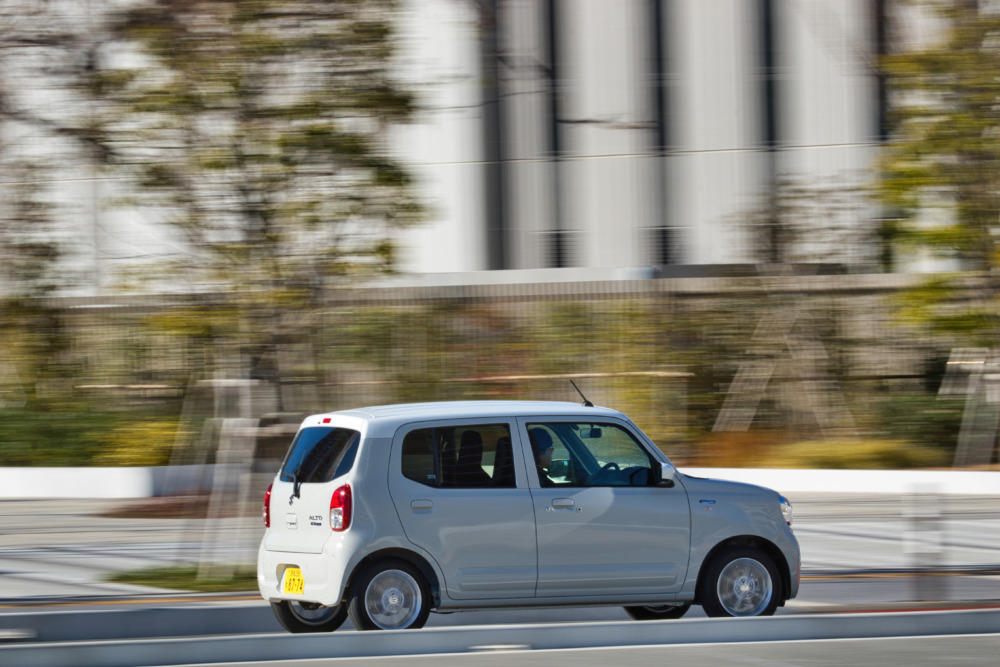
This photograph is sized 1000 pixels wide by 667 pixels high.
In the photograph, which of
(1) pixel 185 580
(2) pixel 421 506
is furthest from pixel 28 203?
(2) pixel 421 506

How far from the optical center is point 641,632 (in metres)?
7.31

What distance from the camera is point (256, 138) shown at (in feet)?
34.5

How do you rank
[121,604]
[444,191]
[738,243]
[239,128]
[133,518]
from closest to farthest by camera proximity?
[121,604] < [239,128] < [133,518] < [738,243] < [444,191]

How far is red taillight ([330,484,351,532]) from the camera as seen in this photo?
24.5 ft

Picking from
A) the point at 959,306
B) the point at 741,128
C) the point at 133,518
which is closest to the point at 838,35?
the point at 741,128

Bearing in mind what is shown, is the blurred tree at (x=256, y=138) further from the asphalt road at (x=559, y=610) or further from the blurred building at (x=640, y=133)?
the blurred building at (x=640, y=133)

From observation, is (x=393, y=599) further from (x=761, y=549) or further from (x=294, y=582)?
(x=761, y=549)

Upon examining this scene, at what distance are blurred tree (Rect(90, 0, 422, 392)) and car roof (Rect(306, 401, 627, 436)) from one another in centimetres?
289

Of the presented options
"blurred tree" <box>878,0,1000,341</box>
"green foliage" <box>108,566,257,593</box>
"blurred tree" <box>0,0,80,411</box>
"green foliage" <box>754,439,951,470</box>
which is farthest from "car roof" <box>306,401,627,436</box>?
"blurred tree" <box>878,0,1000,341</box>

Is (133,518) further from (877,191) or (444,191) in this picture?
(444,191)

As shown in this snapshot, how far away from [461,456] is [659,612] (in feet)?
5.83

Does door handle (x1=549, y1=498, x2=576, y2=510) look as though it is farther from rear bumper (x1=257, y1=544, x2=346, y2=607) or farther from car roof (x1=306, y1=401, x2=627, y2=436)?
rear bumper (x1=257, y1=544, x2=346, y2=607)

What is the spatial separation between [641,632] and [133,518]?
29.2 ft

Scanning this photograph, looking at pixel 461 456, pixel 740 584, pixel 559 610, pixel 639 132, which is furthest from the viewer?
pixel 639 132
